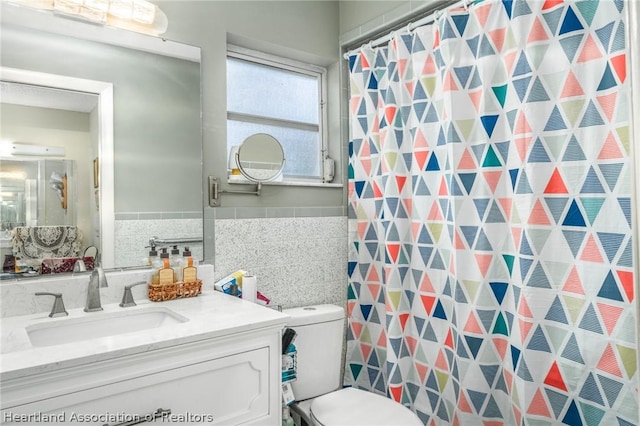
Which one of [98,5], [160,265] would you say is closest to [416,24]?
[98,5]

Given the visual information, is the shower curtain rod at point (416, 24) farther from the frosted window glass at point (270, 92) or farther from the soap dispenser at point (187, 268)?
the soap dispenser at point (187, 268)

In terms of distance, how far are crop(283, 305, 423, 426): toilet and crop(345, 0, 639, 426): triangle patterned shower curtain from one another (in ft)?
0.81

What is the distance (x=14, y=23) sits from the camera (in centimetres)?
136

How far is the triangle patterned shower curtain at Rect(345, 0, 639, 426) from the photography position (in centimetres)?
125

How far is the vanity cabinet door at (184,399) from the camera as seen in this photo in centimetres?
94

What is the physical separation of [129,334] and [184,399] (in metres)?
0.24

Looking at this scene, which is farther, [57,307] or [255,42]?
[255,42]

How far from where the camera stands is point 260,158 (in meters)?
1.89

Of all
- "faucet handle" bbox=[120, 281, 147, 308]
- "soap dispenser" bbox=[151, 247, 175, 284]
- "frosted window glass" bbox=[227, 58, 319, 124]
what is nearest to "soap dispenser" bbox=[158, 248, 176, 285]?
"soap dispenser" bbox=[151, 247, 175, 284]

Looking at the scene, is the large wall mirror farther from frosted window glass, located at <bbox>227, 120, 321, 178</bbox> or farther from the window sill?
frosted window glass, located at <bbox>227, 120, 321, 178</bbox>

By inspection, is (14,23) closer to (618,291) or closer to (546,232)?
(546,232)

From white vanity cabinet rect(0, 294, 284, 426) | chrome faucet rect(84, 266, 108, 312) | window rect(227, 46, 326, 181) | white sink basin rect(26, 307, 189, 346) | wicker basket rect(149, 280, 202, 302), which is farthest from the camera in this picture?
window rect(227, 46, 326, 181)

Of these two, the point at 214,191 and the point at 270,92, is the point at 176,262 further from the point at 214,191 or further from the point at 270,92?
the point at 270,92

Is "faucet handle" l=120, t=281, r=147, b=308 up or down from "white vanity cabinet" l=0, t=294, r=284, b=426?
up
